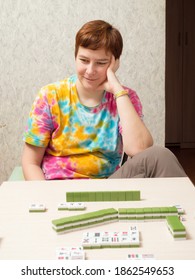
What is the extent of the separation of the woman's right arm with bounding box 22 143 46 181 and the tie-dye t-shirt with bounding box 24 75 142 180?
0.03 meters

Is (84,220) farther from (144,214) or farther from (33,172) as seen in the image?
(33,172)

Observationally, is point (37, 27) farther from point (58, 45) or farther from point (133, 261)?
point (133, 261)

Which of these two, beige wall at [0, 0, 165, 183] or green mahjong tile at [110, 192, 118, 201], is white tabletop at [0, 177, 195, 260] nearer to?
green mahjong tile at [110, 192, 118, 201]

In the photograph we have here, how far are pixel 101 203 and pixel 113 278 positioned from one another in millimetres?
373

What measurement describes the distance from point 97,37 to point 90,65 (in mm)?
111

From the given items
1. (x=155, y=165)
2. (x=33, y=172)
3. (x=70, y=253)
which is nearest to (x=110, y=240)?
(x=70, y=253)

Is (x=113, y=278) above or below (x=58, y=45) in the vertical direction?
below

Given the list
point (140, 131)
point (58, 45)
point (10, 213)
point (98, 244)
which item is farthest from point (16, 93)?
point (98, 244)

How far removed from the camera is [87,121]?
5.91 ft

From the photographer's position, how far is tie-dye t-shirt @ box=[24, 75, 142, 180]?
5.76 feet

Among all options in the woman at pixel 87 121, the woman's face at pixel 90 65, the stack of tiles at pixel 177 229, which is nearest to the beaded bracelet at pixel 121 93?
the woman at pixel 87 121

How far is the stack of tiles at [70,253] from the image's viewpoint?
0.85 meters

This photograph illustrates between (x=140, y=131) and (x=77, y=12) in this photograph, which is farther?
(x=77, y=12)

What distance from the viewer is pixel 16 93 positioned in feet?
8.90
